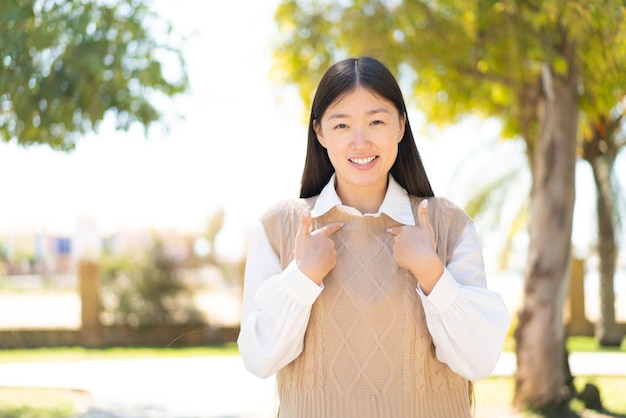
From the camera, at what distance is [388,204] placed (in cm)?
231

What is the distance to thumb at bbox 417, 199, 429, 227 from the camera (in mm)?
2215

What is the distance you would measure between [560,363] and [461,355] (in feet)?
20.7

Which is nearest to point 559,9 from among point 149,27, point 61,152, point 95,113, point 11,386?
point 149,27

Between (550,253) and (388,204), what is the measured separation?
19.7 ft

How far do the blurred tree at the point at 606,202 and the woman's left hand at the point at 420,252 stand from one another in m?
10.6

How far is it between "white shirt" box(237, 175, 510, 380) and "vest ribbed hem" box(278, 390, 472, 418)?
4.3 inches

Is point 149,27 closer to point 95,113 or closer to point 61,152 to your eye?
point 95,113

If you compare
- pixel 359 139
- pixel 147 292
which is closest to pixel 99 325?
pixel 147 292

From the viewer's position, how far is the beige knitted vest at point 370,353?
7.20 feet

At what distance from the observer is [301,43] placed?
9922 millimetres

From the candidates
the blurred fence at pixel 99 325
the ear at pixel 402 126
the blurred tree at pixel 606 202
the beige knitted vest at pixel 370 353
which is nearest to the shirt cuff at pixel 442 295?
the beige knitted vest at pixel 370 353

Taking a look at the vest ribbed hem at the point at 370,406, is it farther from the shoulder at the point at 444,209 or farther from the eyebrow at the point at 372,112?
the eyebrow at the point at 372,112

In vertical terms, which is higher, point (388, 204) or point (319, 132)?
point (319, 132)

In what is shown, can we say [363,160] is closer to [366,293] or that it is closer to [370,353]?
[366,293]
